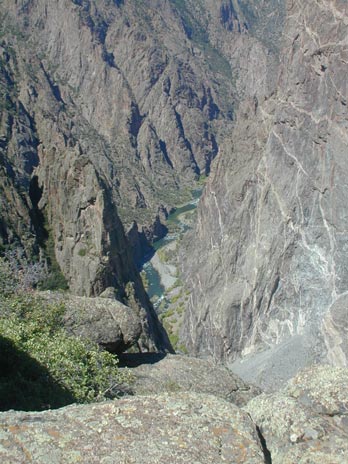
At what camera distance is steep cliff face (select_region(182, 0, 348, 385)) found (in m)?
57.1

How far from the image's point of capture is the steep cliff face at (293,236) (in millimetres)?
57125

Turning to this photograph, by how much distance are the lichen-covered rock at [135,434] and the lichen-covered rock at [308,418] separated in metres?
1.12

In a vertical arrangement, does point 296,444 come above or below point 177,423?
below

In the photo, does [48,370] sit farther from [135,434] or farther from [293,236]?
[293,236]

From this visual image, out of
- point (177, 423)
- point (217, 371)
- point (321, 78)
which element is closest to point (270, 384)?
point (217, 371)

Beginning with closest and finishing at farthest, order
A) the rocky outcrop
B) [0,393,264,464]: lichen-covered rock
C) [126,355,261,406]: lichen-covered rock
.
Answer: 1. [0,393,264,464]: lichen-covered rock
2. the rocky outcrop
3. [126,355,261,406]: lichen-covered rock

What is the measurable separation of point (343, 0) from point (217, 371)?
53.7m

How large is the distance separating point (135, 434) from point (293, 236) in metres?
56.9

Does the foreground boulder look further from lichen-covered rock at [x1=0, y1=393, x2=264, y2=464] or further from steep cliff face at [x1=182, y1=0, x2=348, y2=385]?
steep cliff face at [x1=182, y1=0, x2=348, y2=385]

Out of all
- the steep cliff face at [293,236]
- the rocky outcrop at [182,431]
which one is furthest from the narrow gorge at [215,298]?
the steep cliff face at [293,236]

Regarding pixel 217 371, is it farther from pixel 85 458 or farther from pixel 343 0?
pixel 343 0

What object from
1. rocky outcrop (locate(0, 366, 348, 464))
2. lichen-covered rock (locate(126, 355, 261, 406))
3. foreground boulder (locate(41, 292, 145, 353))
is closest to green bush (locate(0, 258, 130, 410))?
foreground boulder (locate(41, 292, 145, 353))

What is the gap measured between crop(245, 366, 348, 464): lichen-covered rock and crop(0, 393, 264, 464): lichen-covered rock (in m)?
1.12

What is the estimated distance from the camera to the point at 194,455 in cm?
880
